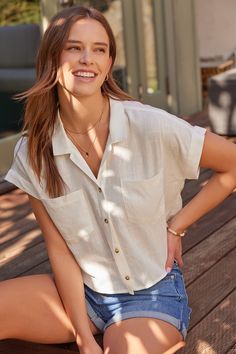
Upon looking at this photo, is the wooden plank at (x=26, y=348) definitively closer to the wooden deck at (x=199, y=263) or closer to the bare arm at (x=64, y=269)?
the wooden deck at (x=199, y=263)

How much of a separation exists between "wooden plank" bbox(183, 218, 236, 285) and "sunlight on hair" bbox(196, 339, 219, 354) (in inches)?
19.2

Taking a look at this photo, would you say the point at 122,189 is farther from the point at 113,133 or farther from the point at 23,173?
the point at 23,173

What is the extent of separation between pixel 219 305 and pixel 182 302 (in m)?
0.41

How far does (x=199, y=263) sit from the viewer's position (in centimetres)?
297

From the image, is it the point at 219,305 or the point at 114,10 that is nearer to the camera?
the point at 219,305

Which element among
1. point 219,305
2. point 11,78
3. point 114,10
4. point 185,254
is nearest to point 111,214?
point 219,305

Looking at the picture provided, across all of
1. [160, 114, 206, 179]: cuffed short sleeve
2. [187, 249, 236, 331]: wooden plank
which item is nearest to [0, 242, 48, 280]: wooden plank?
[187, 249, 236, 331]: wooden plank

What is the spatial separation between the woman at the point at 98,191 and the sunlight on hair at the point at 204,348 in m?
0.13

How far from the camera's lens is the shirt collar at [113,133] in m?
2.07

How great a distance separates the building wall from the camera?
25.5 feet

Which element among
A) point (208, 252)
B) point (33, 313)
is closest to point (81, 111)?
point (33, 313)

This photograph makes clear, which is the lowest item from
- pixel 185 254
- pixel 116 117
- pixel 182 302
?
pixel 185 254

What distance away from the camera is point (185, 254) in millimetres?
3107

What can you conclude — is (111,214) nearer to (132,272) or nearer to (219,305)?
(132,272)
